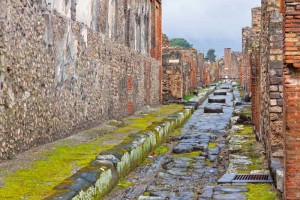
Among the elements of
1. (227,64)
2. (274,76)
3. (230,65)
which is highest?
(227,64)

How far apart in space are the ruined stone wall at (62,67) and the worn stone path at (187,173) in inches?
61.7

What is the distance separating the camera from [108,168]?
21.5 ft

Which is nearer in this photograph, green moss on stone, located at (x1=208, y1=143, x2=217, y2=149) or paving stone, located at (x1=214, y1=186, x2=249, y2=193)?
paving stone, located at (x1=214, y1=186, x2=249, y2=193)

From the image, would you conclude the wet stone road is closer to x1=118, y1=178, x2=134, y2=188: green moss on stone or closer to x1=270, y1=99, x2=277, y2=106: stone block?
x1=118, y1=178, x2=134, y2=188: green moss on stone

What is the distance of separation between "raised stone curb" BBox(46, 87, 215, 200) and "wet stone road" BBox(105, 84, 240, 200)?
0.62 feet

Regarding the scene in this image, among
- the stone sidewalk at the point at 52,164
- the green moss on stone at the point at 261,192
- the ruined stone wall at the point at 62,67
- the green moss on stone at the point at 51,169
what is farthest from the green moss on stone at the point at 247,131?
the green moss on stone at the point at 261,192

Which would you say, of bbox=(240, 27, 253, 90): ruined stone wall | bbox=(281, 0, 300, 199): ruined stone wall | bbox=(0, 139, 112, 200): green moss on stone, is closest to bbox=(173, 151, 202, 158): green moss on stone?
bbox=(0, 139, 112, 200): green moss on stone

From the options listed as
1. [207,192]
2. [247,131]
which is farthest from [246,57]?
[207,192]

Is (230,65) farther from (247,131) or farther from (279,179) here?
(279,179)

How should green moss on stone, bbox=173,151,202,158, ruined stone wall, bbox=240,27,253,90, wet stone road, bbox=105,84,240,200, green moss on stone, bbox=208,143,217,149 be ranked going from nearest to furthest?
1. wet stone road, bbox=105,84,240,200
2. green moss on stone, bbox=173,151,202,158
3. green moss on stone, bbox=208,143,217,149
4. ruined stone wall, bbox=240,27,253,90

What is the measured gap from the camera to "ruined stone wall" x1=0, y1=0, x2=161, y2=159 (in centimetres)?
679

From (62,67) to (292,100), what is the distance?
4970 mm

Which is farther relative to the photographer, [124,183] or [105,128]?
[105,128]

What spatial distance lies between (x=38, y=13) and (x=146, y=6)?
35.3 ft
